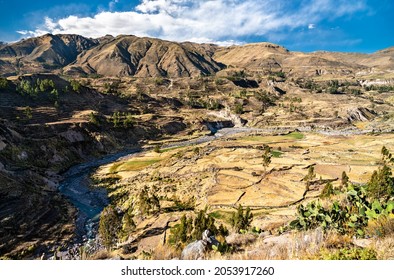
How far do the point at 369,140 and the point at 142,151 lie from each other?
6798 centimetres

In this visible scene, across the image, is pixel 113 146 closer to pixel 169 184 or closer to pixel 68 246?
pixel 169 184

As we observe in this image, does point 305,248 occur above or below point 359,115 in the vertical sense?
above

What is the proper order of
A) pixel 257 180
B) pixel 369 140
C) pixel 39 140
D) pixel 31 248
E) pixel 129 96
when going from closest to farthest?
pixel 31 248 < pixel 257 180 < pixel 39 140 < pixel 369 140 < pixel 129 96

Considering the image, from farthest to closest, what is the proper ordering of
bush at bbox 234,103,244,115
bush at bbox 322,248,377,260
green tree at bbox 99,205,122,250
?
1. bush at bbox 234,103,244,115
2. green tree at bbox 99,205,122,250
3. bush at bbox 322,248,377,260

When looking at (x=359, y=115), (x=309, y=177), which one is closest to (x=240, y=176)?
(x=309, y=177)

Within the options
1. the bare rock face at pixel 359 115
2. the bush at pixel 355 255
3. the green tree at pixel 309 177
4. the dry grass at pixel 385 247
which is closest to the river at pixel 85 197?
the bush at pixel 355 255

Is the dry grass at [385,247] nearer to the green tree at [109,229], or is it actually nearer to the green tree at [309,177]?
the green tree at [109,229]

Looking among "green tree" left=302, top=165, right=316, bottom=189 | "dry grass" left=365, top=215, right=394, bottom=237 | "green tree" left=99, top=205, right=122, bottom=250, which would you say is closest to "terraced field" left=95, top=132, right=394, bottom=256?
"green tree" left=302, top=165, right=316, bottom=189

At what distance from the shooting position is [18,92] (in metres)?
111

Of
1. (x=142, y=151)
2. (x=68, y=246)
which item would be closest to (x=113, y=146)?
(x=142, y=151)

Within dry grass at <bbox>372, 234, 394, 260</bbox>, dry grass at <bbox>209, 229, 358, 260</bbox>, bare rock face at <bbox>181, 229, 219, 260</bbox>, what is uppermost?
dry grass at <bbox>372, 234, 394, 260</bbox>

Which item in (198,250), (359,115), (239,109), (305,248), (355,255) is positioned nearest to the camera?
(355,255)

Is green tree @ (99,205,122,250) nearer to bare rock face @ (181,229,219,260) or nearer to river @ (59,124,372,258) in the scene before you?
river @ (59,124,372,258)

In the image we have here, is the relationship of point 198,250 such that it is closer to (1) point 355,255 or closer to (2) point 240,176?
(1) point 355,255
